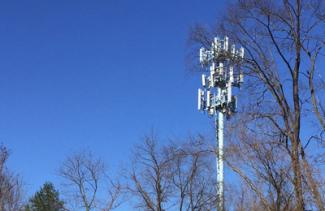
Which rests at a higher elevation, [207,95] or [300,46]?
[207,95]

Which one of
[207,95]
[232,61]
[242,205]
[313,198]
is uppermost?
[207,95]

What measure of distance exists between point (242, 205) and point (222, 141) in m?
4.69

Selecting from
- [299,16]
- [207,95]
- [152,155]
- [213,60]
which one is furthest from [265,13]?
[207,95]

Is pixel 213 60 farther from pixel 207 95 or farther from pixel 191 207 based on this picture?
pixel 207 95

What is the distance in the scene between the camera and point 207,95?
4291 cm

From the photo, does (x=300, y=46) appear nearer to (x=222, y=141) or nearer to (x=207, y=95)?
(x=222, y=141)

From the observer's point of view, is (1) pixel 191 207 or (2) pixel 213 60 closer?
(2) pixel 213 60

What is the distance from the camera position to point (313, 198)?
650 inches

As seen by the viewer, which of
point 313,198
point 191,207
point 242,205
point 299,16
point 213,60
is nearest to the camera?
point 313,198

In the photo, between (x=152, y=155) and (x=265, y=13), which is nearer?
(x=265, y=13)

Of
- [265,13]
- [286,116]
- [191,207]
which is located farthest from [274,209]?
[191,207]

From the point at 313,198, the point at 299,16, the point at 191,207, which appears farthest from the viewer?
the point at 191,207

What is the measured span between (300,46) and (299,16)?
2.85ft

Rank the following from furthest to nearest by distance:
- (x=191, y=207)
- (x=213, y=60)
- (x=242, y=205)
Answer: (x=191, y=207) < (x=242, y=205) < (x=213, y=60)
